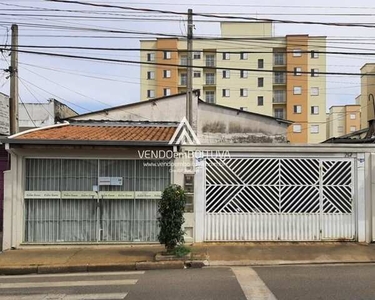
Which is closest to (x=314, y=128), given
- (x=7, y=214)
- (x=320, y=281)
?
(x=7, y=214)

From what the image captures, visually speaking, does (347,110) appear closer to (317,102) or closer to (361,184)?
(317,102)

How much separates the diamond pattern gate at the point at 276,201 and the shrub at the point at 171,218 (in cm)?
185

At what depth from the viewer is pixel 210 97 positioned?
69125mm

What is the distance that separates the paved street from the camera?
6.78 meters

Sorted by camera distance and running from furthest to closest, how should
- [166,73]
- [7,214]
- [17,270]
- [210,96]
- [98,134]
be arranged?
[210,96]
[166,73]
[98,134]
[7,214]
[17,270]

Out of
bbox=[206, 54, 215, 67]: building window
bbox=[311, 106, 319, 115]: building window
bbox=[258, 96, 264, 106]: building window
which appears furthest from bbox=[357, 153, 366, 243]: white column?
bbox=[311, 106, 319, 115]: building window

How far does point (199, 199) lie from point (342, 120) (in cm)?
8812

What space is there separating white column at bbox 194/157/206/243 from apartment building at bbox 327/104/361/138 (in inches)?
3147

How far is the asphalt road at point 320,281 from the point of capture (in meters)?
6.65

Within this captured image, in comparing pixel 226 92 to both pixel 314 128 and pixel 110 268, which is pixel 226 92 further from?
pixel 110 268

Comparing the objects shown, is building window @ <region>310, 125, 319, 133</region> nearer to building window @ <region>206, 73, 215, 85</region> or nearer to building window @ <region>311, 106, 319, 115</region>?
building window @ <region>311, 106, 319, 115</region>

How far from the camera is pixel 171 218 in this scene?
32.3 feet

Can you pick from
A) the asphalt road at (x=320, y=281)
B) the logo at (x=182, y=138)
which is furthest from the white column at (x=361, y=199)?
the logo at (x=182, y=138)

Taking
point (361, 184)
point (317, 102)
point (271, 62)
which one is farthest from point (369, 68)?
point (361, 184)
